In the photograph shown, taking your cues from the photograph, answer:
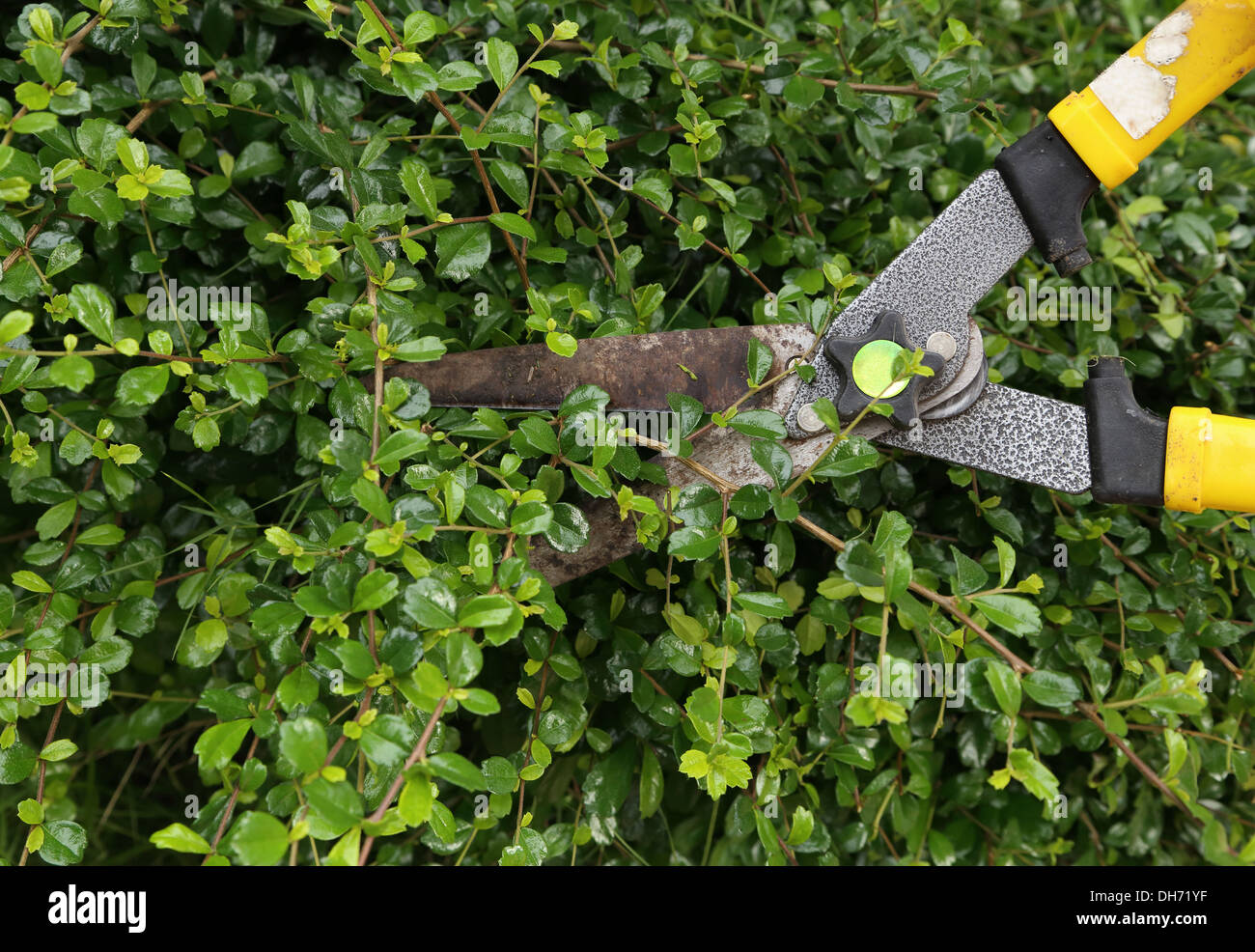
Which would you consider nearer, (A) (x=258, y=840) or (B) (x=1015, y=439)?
(A) (x=258, y=840)

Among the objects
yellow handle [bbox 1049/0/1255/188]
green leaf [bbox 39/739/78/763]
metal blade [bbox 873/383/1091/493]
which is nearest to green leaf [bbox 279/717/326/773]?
green leaf [bbox 39/739/78/763]

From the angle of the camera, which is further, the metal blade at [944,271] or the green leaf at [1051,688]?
the metal blade at [944,271]

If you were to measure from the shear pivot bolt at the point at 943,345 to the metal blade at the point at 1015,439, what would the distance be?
10 centimetres

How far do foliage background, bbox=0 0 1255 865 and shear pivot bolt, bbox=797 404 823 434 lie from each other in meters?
0.11

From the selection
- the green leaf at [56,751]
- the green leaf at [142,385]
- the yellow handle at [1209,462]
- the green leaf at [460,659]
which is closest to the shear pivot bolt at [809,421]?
the yellow handle at [1209,462]

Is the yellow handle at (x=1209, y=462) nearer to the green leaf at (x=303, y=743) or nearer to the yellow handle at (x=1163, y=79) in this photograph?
the yellow handle at (x=1163, y=79)

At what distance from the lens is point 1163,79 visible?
1.21m

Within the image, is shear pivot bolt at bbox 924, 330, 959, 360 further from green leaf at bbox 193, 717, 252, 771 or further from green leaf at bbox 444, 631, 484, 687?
green leaf at bbox 193, 717, 252, 771

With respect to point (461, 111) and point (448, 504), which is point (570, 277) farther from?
point (448, 504)

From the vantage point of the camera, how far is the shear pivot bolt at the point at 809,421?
1241mm

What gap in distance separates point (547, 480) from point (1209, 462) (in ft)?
3.01

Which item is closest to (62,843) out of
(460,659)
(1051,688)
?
(460,659)

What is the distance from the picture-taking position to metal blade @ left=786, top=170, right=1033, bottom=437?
1264 millimetres

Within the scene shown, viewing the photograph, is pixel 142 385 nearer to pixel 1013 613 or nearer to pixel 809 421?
pixel 809 421
